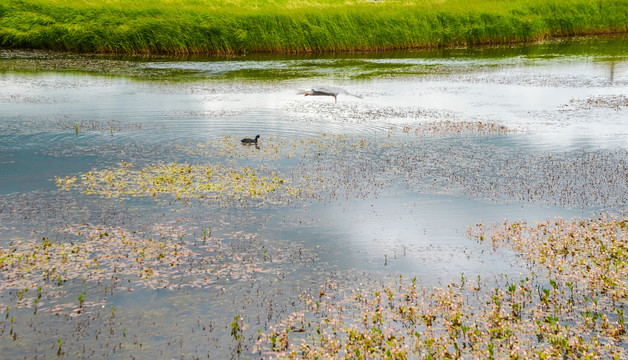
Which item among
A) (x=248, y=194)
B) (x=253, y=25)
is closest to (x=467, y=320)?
(x=248, y=194)

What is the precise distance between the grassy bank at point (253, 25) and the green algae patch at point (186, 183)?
22.8 meters

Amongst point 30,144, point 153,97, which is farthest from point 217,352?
point 153,97

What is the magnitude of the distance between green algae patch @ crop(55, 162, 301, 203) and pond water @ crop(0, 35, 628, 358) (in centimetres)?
6

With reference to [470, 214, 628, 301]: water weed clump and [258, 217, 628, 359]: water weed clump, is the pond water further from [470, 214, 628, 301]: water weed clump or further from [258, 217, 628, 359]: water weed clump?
[470, 214, 628, 301]: water weed clump

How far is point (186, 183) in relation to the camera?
1159cm

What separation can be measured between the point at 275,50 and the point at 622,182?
26553mm

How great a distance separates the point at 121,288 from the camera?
7293 mm

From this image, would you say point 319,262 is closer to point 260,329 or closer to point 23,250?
point 260,329

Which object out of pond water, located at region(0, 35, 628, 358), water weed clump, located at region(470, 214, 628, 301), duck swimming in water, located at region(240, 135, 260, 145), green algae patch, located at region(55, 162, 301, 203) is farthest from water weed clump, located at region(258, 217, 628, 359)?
duck swimming in water, located at region(240, 135, 260, 145)

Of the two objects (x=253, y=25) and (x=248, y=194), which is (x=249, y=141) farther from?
(x=253, y=25)

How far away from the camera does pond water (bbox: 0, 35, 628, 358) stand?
6875 millimetres

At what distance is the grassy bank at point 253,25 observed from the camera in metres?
33.8

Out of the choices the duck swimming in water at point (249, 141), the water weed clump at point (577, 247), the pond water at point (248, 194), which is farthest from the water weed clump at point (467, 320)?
the duck swimming in water at point (249, 141)

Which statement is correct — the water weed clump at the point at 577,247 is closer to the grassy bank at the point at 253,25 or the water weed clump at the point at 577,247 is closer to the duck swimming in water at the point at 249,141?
the duck swimming in water at the point at 249,141
